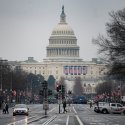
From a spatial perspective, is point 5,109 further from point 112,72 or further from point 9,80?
point 9,80

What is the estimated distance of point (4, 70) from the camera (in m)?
146

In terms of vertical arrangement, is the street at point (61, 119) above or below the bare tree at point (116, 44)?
below

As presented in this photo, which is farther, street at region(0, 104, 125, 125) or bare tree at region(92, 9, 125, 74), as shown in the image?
bare tree at region(92, 9, 125, 74)

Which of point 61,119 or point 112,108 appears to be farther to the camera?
point 112,108

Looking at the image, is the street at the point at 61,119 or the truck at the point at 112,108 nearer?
the street at the point at 61,119

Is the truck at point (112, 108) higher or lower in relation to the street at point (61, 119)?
higher

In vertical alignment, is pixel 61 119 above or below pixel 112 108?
below

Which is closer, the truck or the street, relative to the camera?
the street

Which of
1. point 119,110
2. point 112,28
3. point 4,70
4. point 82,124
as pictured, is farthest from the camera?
point 4,70

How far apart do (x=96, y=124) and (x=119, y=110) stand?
35.9 metres

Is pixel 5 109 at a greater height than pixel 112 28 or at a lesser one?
lesser

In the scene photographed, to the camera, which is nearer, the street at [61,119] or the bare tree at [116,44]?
the street at [61,119]

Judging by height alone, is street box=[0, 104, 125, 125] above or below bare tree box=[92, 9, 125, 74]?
below

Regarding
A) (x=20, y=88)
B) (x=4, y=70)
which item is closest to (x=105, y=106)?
(x=4, y=70)
